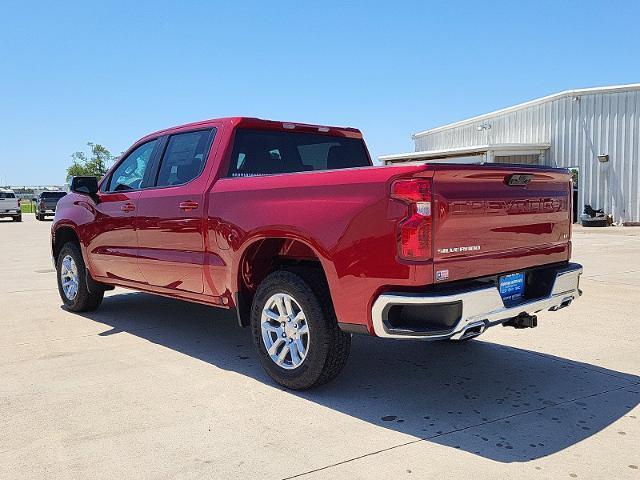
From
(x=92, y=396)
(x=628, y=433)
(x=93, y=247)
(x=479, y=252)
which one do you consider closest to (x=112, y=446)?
(x=92, y=396)

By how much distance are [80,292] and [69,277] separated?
351mm

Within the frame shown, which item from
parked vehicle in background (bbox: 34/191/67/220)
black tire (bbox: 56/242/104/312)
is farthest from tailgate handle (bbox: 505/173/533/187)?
parked vehicle in background (bbox: 34/191/67/220)

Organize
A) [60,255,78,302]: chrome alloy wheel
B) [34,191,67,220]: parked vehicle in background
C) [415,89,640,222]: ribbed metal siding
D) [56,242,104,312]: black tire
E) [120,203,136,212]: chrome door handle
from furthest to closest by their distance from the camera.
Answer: [34,191,67,220]: parked vehicle in background < [415,89,640,222]: ribbed metal siding < [60,255,78,302]: chrome alloy wheel < [56,242,104,312]: black tire < [120,203,136,212]: chrome door handle

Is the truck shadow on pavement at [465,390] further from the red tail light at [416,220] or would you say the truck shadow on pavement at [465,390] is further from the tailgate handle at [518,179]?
the tailgate handle at [518,179]

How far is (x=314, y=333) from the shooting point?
3.90 m

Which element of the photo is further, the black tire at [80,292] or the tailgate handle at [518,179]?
the black tire at [80,292]

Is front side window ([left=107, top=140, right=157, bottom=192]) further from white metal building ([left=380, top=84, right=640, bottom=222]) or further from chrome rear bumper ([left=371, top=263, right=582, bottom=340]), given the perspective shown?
white metal building ([left=380, top=84, right=640, bottom=222])

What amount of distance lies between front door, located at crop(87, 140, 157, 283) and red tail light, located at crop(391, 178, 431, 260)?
3048mm

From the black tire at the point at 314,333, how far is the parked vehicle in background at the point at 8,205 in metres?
33.0

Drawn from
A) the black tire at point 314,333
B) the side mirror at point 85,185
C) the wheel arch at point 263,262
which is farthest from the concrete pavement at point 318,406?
the side mirror at point 85,185

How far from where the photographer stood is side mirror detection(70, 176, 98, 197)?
6.12 metres

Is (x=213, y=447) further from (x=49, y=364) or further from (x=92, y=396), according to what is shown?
(x=49, y=364)

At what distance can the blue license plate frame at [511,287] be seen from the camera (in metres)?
3.85

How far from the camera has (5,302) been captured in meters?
7.65
